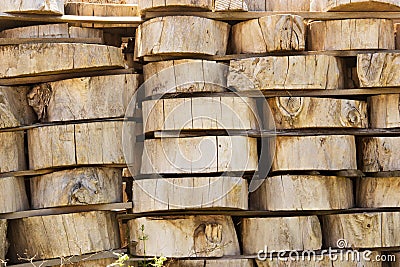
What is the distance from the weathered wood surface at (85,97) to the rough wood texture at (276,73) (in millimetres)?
690

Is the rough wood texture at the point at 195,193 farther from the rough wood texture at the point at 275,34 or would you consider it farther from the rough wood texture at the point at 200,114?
the rough wood texture at the point at 275,34

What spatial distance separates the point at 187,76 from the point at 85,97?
0.65m

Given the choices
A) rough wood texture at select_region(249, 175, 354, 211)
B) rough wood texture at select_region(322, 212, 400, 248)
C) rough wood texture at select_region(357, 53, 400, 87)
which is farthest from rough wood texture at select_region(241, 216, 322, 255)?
rough wood texture at select_region(357, 53, 400, 87)

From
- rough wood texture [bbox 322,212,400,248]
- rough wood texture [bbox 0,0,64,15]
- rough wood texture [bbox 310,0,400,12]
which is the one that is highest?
rough wood texture [bbox 0,0,64,15]

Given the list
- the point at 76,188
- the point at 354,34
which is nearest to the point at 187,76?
the point at 76,188

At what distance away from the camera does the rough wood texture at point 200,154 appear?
4.53m

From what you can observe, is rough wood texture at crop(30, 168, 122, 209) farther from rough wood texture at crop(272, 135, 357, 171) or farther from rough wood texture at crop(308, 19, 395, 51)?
rough wood texture at crop(308, 19, 395, 51)

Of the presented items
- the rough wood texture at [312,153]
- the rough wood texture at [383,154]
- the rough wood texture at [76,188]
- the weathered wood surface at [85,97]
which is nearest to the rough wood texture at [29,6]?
the weathered wood surface at [85,97]

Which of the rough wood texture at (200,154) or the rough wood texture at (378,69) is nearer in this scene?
the rough wood texture at (200,154)

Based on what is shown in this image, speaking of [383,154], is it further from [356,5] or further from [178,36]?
[178,36]

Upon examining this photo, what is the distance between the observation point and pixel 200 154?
4527 millimetres

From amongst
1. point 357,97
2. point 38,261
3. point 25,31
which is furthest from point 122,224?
point 357,97

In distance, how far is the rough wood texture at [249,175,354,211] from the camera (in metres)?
4.62

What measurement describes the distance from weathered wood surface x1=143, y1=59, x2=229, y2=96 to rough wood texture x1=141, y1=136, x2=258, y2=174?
32 centimetres
